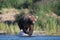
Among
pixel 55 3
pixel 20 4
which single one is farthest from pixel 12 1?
pixel 55 3

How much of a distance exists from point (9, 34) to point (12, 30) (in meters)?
0.44

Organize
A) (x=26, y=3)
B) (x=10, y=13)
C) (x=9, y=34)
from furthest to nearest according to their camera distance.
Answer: (x=26, y=3)
(x=10, y=13)
(x=9, y=34)

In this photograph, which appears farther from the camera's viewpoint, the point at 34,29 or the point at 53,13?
the point at 53,13

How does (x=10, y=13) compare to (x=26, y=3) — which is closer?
(x=10, y=13)

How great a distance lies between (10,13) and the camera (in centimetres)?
1593

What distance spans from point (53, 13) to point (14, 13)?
2216 millimetres

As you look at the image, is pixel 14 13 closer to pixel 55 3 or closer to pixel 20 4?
pixel 20 4

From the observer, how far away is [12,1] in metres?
16.9

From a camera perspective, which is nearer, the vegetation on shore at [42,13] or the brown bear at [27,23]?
the brown bear at [27,23]

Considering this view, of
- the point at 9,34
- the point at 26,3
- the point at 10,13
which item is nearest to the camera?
the point at 9,34

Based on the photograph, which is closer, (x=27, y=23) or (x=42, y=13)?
(x=27, y=23)

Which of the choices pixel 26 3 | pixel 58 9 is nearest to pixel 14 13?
pixel 26 3

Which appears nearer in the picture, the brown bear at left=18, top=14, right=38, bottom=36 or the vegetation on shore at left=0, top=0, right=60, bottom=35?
the brown bear at left=18, top=14, right=38, bottom=36

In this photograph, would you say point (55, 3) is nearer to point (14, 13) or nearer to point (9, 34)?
point (14, 13)
